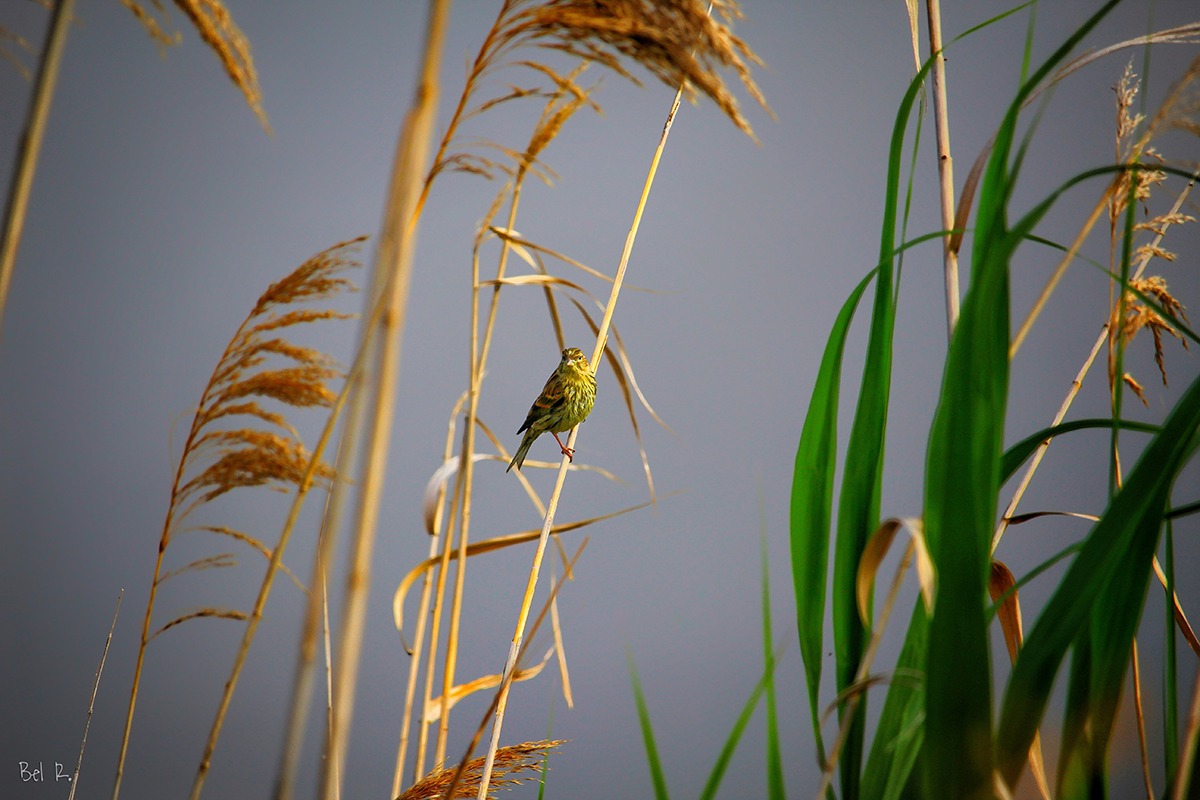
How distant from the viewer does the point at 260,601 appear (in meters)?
0.64

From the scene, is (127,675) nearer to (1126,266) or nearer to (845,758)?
(845,758)

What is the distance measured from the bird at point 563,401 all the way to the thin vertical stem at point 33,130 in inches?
35.9

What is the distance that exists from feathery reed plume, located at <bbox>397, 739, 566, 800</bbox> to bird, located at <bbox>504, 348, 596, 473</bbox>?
2.17ft

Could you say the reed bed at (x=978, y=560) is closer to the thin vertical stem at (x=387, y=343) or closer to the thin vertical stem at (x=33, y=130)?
the thin vertical stem at (x=387, y=343)

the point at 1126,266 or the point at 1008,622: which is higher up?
the point at 1126,266

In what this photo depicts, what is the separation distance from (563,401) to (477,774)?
31.0 inches

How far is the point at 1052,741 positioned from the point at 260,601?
257 centimetres

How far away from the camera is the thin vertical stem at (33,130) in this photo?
518 mm

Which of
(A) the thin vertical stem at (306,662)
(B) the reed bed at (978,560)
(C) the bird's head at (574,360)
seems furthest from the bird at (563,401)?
(A) the thin vertical stem at (306,662)

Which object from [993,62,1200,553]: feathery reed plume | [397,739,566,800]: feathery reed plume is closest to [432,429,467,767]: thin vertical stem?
[397,739,566,800]: feathery reed plume

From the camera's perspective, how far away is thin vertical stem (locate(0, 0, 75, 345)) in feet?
1.70

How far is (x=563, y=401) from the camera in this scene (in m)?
1.37

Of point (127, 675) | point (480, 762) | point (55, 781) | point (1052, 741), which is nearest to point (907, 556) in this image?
point (480, 762)

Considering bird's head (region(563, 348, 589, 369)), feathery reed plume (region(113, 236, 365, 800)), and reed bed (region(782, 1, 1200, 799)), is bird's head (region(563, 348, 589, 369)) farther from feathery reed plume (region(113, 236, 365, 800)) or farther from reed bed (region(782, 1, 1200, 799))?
reed bed (region(782, 1, 1200, 799))
